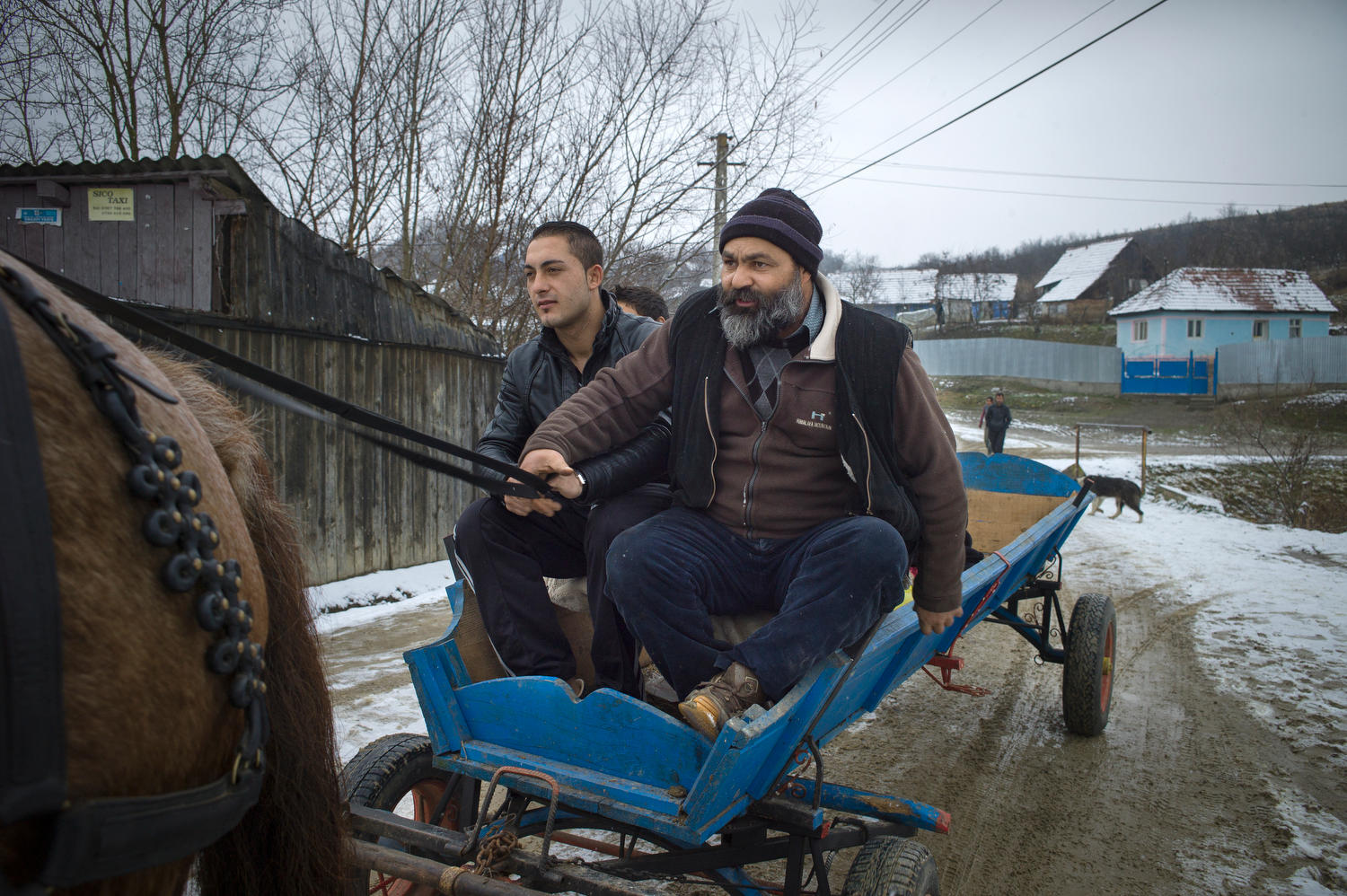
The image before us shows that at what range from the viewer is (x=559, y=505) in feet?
8.23

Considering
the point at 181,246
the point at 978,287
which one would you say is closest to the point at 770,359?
the point at 181,246

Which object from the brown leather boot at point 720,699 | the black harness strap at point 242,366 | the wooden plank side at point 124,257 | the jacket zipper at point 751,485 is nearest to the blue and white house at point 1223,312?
the wooden plank side at point 124,257

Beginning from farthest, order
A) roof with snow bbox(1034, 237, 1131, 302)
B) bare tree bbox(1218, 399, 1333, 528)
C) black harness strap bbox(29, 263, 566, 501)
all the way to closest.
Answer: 1. roof with snow bbox(1034, 237, 1131, 302)
2. bare tree bbox(1218, 399, 1333, 528)
3. black harness strap bbox(29, 263, 566, 501)

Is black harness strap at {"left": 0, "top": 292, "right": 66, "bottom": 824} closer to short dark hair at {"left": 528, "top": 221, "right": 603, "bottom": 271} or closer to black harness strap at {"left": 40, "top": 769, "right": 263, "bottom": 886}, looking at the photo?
black harness strap at {"left": 40, "top": 769, "right": 263, "bottom": 886}

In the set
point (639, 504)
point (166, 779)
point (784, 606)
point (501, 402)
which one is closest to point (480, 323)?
point (501, 402)

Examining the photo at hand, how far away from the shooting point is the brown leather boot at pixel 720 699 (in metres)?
1.91

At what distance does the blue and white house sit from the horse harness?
45482 millimetres

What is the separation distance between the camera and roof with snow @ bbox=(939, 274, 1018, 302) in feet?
202

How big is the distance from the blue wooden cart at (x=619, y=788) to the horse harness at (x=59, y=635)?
917mm

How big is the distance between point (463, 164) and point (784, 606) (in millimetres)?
8013

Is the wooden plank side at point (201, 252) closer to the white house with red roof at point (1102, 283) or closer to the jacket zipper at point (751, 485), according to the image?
the jacket zipper at point (751, 485)

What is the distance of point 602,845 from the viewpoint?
99.0 inches

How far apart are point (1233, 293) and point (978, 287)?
70.7ft

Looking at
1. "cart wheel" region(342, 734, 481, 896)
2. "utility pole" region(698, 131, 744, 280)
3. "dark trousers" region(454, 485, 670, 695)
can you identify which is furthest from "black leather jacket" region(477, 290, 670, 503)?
"utility pole" region(698, 131, 744, 280)
